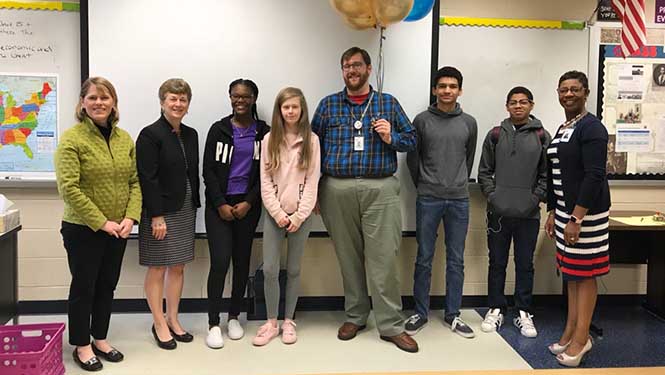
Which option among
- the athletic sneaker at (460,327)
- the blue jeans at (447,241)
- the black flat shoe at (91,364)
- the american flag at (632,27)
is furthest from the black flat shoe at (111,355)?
the american flag at (632,27)

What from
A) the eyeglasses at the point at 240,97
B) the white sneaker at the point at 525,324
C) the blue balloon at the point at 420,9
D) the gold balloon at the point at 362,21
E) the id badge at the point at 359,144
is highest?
the blue balloon at the point at 420,9

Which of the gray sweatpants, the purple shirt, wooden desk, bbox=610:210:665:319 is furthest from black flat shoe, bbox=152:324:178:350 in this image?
wooden desk, bbox=610:210:665:319

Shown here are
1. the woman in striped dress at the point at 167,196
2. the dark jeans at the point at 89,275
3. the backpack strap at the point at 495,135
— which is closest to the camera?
the dark jeans at the point at 89,275

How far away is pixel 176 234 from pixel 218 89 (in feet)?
3.36

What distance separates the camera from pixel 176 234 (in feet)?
9.95

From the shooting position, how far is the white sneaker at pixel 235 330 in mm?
3244

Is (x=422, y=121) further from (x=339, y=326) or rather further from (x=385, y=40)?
(x=339, y=326)

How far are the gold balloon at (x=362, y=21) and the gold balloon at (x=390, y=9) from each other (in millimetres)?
57

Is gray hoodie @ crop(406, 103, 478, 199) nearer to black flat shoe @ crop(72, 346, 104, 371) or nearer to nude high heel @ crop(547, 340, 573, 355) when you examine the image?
nude high heel @ crop(547, 340, 573, 355)

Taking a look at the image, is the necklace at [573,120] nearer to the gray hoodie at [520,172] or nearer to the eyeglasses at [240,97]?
the gray hoodie at [520,172]

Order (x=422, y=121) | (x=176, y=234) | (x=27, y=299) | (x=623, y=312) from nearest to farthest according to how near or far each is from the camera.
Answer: (x=176, y=234)
(x=422, y=121)
(x=27, y=299)
(x=623, y=312)

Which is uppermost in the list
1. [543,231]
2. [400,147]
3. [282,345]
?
[400,147]

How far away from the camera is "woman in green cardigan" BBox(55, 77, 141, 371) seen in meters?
2.59

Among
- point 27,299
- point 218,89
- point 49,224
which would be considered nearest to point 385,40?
point 218,89
